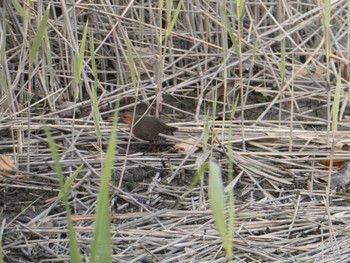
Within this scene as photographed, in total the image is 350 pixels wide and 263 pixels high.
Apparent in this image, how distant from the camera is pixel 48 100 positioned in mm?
3029

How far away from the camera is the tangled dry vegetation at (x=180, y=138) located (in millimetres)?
2113

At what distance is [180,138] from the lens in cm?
277

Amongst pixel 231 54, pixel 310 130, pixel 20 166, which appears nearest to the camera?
pixel 20 166

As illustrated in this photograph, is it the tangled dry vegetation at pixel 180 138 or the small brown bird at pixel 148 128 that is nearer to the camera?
the tangled dry vegetation at pixel 180 138

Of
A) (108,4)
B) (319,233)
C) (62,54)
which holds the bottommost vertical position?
(319,233)

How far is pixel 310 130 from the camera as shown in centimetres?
299

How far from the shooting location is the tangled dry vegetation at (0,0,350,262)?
211 centimetres

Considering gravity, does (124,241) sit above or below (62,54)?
below

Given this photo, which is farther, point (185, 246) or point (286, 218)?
point (286, 218)

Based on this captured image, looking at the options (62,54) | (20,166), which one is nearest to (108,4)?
(62,54)

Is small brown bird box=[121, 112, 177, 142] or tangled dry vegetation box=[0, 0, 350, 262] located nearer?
tangled dry vegetation box=[0, 0, 350, 262]

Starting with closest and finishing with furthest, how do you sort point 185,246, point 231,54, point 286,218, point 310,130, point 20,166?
point 185,246, point 286,218, point 20,166, point 310,130, point 231,54

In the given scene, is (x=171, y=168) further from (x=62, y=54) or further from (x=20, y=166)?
(x=62, y=54)

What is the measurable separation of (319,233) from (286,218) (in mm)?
116
